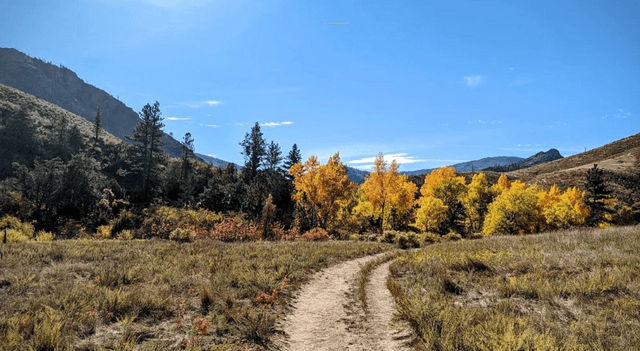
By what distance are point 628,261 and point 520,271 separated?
3386 mm

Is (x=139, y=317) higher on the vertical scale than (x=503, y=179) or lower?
lower

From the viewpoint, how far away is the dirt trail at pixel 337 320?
6.47 metres

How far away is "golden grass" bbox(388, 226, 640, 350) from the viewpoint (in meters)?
5.62

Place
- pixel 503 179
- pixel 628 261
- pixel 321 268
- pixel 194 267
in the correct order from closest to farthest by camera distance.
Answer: pixel 628 261, pixel 194 267, pixel 321 268, pixel 503 179

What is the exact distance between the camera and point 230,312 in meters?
7.23

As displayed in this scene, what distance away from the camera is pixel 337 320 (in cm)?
777

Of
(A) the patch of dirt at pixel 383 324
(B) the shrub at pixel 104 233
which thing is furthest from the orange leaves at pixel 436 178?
(B) the shrub at pixel 104 233

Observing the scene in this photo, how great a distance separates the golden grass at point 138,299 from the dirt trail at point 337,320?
57 cm

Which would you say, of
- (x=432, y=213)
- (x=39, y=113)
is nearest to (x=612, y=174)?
(x=432, y=213)

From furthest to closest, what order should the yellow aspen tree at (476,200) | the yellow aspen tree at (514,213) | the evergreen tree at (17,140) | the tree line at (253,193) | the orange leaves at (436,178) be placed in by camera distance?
1. the orange leaves at (436,178)
2. the evergreen tree at (17,140)
3. the yellow aspen tree at (476,200)
4. the yellow aspen tree at (514,213)
5. the tree line at (253,193)

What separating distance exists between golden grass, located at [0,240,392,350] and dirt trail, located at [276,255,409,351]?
57 cm

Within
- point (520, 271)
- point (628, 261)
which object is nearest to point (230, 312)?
point (520, 271)

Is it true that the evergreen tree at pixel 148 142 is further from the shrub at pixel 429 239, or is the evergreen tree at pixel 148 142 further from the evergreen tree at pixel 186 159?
the shrub at pixel 429 239

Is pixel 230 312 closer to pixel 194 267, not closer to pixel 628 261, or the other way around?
pixel 194 267
